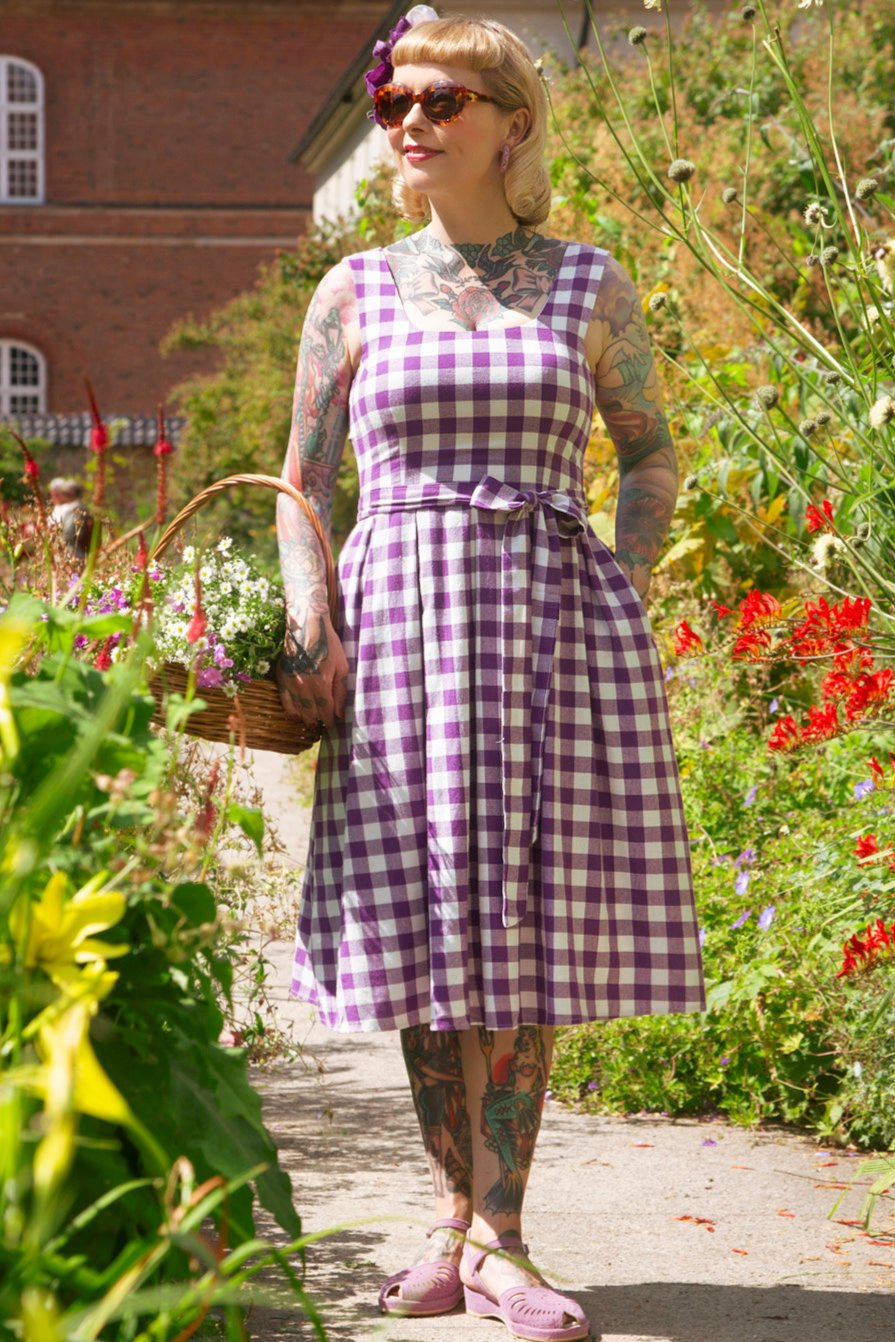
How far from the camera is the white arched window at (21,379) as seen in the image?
3198cm

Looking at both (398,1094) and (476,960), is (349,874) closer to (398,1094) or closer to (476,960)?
(476,960)

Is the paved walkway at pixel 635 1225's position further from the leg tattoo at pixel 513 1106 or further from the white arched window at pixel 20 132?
the white arched window at pixel 20 132

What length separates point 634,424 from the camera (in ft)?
9.48

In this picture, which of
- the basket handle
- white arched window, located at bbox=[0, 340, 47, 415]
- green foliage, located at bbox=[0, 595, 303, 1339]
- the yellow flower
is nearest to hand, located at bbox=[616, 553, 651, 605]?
the basket handle

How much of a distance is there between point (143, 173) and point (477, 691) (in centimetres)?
3126

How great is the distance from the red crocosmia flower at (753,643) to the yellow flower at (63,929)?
6.56 ft

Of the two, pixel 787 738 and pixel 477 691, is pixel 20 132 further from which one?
pixel 477 691

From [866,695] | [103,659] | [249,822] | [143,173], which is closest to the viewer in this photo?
[249,822]

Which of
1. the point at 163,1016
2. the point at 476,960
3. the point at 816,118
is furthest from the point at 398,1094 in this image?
the point at 816,118

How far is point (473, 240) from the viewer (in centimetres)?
278

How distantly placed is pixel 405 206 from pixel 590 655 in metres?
0.83

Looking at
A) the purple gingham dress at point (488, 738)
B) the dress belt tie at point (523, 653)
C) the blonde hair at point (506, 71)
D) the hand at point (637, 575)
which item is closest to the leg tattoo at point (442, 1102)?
the purple gingham dress at point (488, 738)

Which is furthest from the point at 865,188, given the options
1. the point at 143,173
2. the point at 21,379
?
the point at 21,379

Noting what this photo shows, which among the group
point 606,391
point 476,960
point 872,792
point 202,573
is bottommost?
point 476,960
